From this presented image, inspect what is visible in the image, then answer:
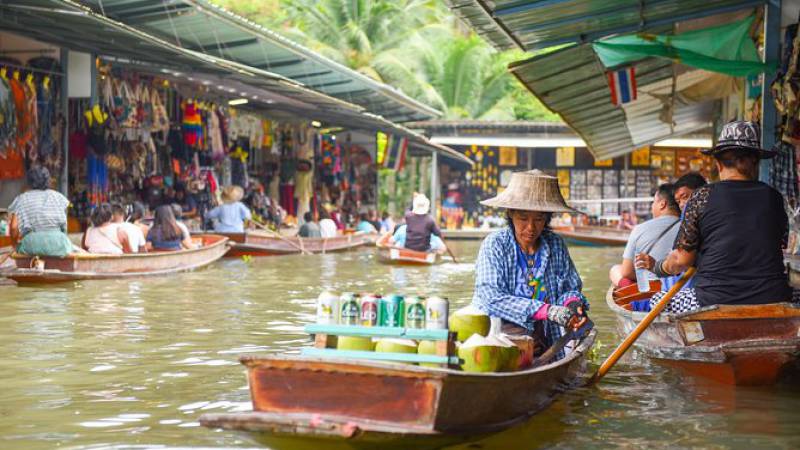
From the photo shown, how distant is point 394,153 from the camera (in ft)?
90.5

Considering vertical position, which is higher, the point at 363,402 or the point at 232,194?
the point at 232,194

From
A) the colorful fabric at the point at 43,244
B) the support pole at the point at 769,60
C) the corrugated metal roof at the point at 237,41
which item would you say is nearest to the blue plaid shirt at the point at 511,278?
the support pole at the point at 769,60

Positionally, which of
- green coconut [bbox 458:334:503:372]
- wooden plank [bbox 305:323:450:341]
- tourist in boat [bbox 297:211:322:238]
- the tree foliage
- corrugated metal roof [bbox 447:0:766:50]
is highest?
the tree foliage

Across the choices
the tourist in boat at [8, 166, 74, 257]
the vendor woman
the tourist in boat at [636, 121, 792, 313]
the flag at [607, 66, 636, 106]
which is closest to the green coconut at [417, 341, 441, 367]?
the vendor woman

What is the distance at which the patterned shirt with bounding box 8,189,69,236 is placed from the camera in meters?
12.5

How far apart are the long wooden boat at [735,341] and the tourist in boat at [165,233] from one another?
1030 cm

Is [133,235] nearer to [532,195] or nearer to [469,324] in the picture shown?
[532,195]

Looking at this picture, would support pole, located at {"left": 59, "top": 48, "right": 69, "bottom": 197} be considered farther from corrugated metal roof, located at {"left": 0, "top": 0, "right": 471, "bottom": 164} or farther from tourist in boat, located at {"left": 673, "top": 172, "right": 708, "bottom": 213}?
tourist in boat, located at {"left": 673, "top": 172, "right": 708, "bottom": 213}

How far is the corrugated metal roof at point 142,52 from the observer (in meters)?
11.8

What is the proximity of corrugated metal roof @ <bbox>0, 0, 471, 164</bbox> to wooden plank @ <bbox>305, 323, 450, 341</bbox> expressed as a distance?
7.15 m

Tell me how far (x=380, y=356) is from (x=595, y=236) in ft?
69.0

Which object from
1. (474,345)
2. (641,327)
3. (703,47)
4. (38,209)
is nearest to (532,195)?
(641,327)

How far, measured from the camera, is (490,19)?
10.2 m

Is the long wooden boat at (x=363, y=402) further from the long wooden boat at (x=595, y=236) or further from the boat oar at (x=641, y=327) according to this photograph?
the long wooden boat at (x=595, y=236)
